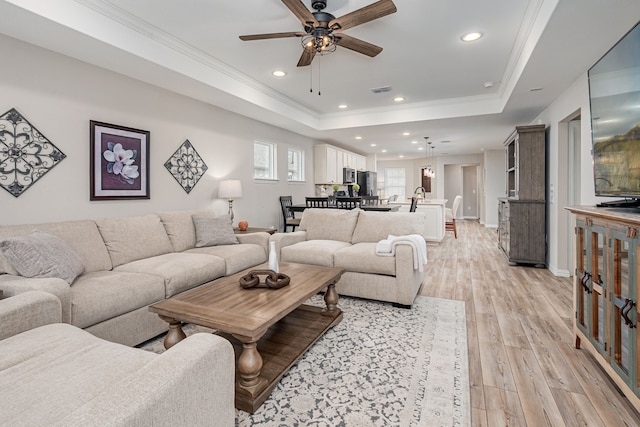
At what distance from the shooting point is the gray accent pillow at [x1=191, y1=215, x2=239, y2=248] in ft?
12.3

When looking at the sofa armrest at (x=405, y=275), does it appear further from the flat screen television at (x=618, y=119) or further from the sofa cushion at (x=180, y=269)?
the sofa cushion at (x=180, y=269)

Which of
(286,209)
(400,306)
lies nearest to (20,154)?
(400,306)

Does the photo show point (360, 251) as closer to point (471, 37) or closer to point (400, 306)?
point (400, 306)

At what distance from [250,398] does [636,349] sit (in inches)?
73.7

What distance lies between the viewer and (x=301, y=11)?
7.79ft

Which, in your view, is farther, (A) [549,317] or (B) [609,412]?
(A) [549,317]

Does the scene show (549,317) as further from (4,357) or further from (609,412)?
(4,357)

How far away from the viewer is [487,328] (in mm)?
2697

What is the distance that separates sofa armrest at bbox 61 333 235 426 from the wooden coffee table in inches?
18.7

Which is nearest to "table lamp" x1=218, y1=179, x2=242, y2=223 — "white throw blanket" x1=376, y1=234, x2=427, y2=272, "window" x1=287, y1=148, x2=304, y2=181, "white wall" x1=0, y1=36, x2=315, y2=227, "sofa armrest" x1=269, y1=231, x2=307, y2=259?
"white wall" x1=0, y1=36, x2=315, y2=227

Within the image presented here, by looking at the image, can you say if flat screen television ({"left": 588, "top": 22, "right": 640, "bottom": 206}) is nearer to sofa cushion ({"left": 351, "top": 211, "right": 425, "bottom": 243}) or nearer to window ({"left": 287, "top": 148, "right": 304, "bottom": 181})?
sofa cushion ({"left": 351, "top": 211, "right": 425, "bottom": 243})

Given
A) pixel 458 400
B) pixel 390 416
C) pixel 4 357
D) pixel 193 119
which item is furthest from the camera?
pixel 193 119

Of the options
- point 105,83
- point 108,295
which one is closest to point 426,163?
point 105,83

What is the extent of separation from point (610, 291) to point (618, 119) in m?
1.01
